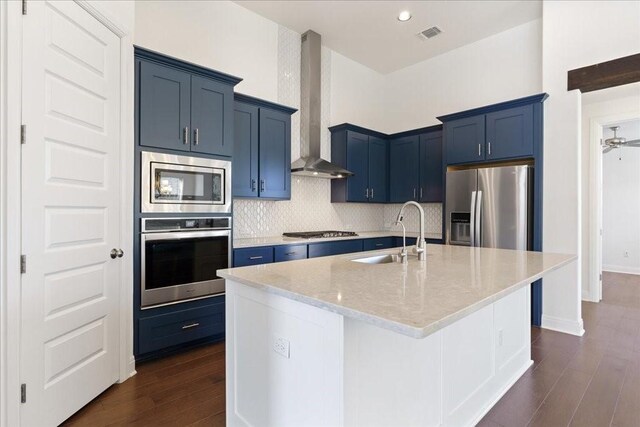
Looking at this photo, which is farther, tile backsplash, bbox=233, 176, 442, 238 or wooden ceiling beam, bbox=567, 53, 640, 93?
tile backsplash, bbox=233, 176, 442, 238

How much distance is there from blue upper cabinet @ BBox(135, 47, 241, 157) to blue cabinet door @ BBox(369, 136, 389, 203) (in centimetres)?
252

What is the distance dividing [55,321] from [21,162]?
2.88 ft

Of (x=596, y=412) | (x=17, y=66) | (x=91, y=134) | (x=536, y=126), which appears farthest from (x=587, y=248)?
(x=17, y=66)

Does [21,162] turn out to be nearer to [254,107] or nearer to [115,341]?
[115,341]

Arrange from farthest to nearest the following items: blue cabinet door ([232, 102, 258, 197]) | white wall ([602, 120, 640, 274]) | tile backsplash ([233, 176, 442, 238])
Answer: white wall ([602, 120, 640, 274])
tile backsplash ([233, 176, 442, 238])
blue cabinet door ([232, 102, 258, 197])

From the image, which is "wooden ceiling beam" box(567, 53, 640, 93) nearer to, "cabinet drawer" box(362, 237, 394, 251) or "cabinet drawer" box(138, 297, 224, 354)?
"cabinet drawer" box(362, 237, 394, 251)

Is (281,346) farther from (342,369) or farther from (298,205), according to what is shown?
(298,205)

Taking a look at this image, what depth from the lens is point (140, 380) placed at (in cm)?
236

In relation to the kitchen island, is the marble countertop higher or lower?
higher

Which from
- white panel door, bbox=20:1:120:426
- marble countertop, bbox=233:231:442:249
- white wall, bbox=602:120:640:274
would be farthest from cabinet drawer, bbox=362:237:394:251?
white wall, bbox=602:120:640:274

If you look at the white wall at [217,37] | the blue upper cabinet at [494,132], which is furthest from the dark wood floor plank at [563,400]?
the white wall at [217,37]

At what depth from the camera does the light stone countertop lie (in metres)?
1.01

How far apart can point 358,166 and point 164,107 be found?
2.86 metres

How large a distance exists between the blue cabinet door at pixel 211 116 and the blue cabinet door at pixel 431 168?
2.89 m
